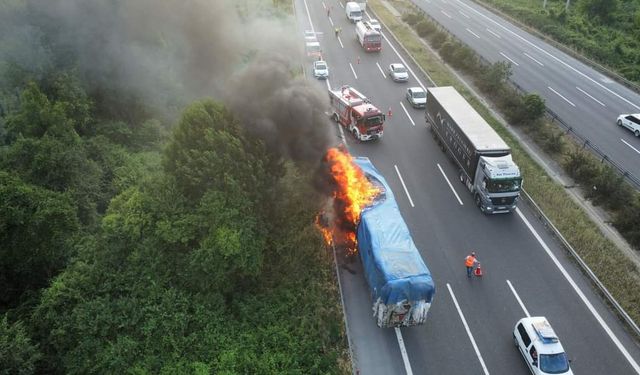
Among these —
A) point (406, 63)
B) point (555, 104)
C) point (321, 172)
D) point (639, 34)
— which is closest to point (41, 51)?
point (321, 172)

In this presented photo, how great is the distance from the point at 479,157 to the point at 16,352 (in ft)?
67.5

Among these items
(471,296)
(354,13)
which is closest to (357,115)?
(471,296)

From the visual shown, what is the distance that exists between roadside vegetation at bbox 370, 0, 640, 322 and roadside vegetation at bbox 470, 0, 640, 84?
14.1 meters

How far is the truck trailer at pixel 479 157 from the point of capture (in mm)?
21156

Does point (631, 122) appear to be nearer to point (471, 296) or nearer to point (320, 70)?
point (471, 296)

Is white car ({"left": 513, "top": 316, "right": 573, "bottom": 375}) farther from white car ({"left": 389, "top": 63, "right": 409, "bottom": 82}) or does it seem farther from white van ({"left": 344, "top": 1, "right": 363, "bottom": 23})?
white van ({"left": 344, "top": 1, "right": 363, "bottom": 23})

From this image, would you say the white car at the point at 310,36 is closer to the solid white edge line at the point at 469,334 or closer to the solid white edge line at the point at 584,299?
the solid white edge line at the point at 584,299

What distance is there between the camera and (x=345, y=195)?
19906mm

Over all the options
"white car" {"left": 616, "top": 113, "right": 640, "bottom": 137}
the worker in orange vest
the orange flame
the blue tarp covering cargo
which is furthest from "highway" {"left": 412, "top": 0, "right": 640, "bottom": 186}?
the blue tarp covering cargo

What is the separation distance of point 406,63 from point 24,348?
118 feet

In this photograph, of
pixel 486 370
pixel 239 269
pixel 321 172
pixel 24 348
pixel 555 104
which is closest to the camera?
pixel 24 348

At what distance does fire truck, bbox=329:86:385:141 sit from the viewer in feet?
88.9

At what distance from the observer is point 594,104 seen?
33.3 metres

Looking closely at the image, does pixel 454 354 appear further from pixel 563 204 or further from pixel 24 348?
pixel 24 348
